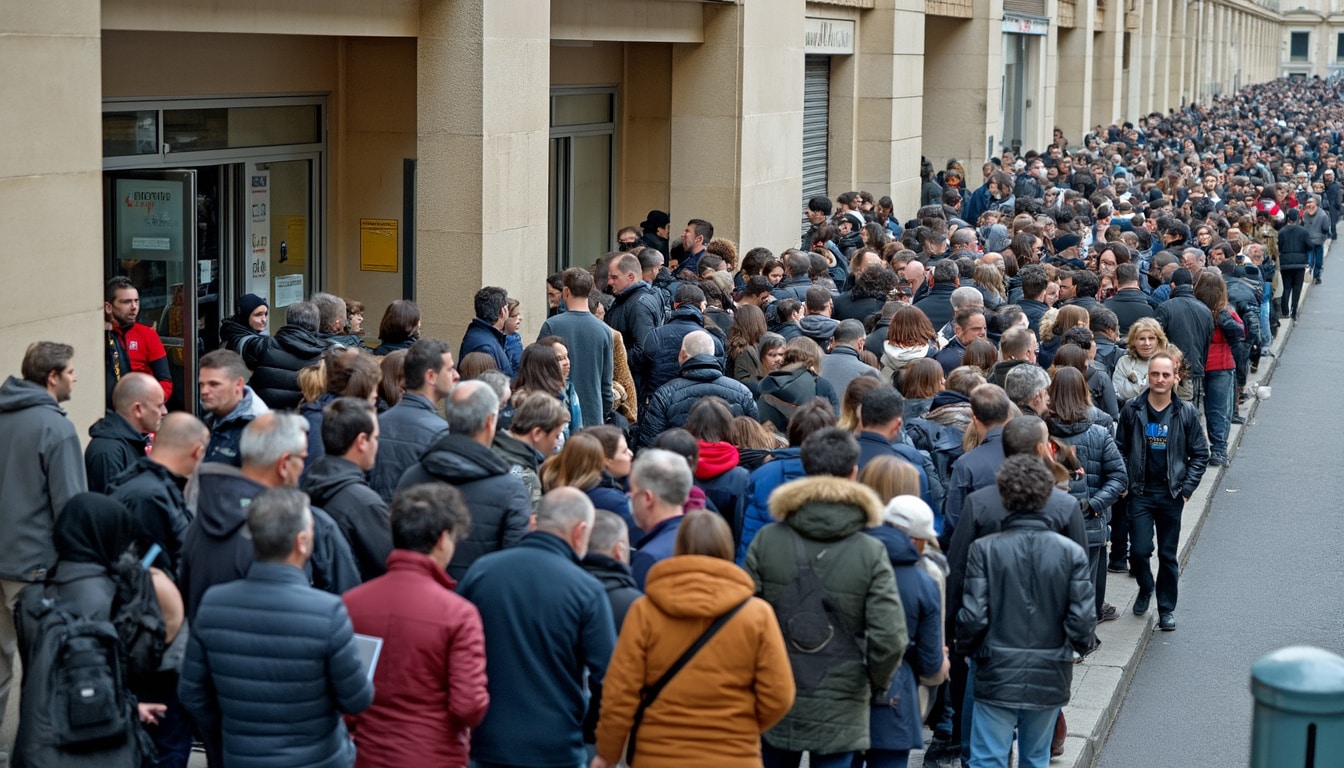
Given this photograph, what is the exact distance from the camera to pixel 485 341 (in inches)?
373

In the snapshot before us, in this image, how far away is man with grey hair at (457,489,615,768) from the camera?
5.20m

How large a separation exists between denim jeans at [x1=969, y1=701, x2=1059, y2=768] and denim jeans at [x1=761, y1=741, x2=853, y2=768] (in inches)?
40.3

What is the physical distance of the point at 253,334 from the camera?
9289mm

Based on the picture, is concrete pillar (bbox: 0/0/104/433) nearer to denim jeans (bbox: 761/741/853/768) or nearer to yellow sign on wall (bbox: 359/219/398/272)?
denim jeans (bbox: 761/741/853/768)

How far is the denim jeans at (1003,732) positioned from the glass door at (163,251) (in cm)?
555

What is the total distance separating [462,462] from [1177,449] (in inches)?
192

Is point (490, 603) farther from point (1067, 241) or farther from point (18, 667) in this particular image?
point (1067, 241)

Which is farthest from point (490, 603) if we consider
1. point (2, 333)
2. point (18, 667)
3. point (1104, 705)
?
point (1104, 705)

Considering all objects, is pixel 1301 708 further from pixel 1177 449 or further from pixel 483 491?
pixel 1177 449

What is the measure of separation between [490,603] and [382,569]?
3.27 feet

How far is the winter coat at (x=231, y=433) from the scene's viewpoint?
7045 mm

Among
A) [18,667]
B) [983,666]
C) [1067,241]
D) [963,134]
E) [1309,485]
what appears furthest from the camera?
[963,134]

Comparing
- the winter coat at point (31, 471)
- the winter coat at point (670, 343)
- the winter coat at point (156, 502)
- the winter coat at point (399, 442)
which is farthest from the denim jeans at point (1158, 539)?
the winter coat at point (31, 471)

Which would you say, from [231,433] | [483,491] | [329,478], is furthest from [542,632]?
[231,433]
